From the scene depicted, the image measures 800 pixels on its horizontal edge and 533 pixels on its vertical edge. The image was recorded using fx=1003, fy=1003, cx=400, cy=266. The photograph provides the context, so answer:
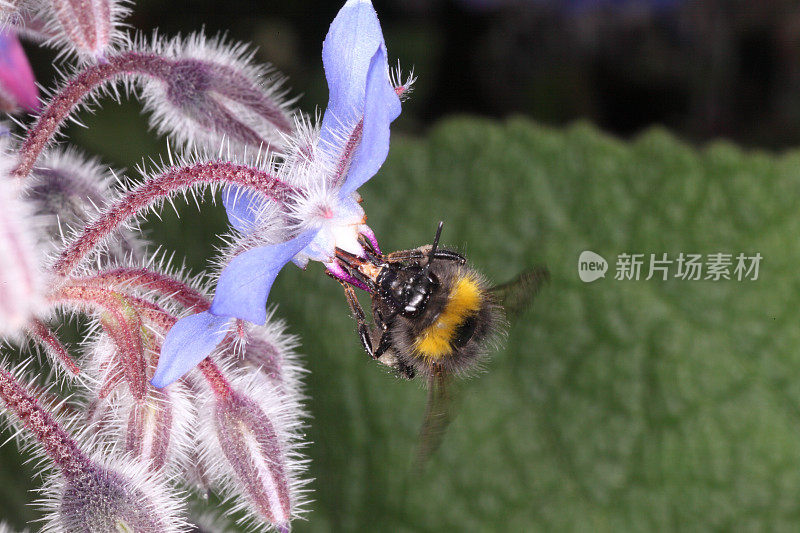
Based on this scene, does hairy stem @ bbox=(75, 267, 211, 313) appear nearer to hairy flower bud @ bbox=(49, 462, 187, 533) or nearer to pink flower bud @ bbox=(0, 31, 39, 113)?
hairy flower bud @ bbox=(49, 462, 187, 533)

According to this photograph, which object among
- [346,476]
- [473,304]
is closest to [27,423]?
[473,304]

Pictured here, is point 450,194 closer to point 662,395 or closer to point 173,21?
point 662,395

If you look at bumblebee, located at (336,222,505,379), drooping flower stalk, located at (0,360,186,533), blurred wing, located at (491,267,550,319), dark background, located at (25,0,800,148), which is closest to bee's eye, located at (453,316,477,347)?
bumblebee, located at (336,222,505,379)

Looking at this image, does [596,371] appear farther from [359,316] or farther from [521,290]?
[359,316]

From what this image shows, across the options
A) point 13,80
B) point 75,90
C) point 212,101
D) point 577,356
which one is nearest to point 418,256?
point 212,101

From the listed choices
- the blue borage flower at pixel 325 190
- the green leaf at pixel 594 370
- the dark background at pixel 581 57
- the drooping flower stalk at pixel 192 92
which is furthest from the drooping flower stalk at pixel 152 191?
the dark background at pixel 581 57

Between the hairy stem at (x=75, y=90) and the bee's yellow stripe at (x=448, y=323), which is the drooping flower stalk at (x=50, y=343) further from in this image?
the bee's yellow stripe at (x=448, y=323)

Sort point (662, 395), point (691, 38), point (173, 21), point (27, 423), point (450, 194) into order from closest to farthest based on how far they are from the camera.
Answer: point (27, 423), point (662, 395), point (450, 194), point (173, 21), point (691, 38)
